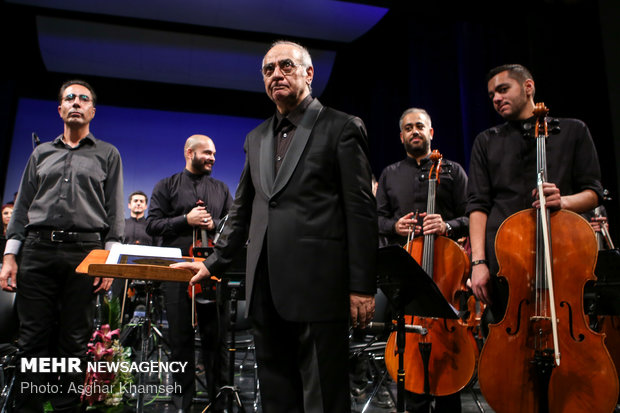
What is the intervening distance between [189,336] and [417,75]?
14.3 ft

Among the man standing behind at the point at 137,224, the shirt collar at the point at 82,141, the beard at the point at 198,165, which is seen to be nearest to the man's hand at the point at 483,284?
the beard at the point at 198,165

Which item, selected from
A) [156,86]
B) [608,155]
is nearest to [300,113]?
[608,155]

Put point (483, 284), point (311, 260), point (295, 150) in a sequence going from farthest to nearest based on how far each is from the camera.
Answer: point (483, 284) → point (295, 150) → point (311, 260)

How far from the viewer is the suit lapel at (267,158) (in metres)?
1.65

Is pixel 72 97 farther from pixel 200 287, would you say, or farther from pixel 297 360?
pixel 297 360

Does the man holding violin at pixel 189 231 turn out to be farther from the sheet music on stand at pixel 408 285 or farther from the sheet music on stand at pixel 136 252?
the sheet music on stand at pixel 408 285

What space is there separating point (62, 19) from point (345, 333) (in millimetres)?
7107

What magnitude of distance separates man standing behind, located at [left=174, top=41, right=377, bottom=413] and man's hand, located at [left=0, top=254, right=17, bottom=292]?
1.67 m

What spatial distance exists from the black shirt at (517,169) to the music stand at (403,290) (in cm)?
42

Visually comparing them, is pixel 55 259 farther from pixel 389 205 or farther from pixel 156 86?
pixel 156 86

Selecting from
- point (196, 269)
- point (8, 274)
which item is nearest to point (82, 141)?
point (8, 274)

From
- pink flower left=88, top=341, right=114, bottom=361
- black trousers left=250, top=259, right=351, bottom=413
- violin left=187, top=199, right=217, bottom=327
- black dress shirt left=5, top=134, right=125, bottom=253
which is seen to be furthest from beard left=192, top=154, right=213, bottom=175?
black trousers left=250, top=259, right=351, bottom=413

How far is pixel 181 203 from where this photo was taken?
3.44 metres

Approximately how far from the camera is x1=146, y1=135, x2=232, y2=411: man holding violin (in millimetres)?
3143
